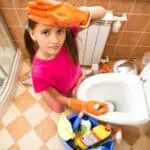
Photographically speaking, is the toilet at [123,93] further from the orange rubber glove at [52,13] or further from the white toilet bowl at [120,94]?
the orange rubber glove at [52,13]

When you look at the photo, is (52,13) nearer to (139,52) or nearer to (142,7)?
(142,7)

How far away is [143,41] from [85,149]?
3.07ft

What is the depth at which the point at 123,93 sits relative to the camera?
1.21m

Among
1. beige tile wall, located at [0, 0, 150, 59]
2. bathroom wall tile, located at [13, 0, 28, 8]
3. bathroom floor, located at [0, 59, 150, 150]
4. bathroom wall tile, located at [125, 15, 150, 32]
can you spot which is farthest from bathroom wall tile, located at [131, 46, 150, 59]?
bathroom wall tile, located at [13, 0, 28, 8]

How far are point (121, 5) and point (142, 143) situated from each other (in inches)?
39.2

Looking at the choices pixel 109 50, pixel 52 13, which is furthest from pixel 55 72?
pixel 109 50

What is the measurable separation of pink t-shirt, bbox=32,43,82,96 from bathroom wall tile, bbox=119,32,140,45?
550mm

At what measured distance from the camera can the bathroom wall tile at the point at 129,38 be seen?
1389 mm

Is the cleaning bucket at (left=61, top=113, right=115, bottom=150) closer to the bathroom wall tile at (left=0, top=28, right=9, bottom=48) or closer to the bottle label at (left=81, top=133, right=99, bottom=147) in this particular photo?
the bottle label at (left=81, top=133, right=99, bottom=147)

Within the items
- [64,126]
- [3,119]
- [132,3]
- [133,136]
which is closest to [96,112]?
[64,126]

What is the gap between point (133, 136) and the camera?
4.53ft

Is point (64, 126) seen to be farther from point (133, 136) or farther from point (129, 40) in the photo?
point (129, 40)

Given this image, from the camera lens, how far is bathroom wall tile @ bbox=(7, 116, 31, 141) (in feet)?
4.51

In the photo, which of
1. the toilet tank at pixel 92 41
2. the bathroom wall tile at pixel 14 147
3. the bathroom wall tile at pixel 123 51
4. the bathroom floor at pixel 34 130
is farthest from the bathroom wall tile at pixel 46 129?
the bathroom wall tile at pixel 123 51
